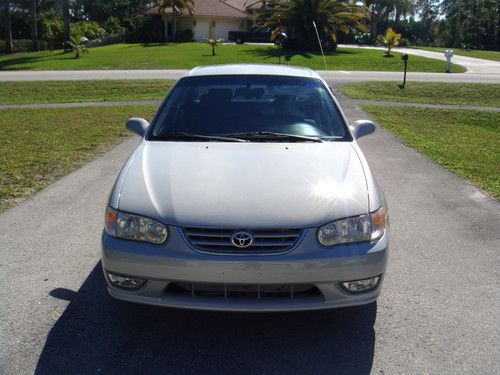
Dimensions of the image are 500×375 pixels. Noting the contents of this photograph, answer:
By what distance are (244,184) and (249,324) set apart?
3.06 feet

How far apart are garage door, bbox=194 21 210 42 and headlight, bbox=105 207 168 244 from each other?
5394 cm

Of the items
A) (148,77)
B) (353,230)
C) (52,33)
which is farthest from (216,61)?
(353,230)

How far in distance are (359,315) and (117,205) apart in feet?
5.88

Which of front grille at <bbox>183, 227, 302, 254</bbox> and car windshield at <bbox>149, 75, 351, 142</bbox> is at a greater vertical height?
car windshield at <bbox>149, 75, 351, 142</bbox>

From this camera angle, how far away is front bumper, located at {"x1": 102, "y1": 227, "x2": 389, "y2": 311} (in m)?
3.07

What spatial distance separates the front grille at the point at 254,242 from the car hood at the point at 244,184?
0.14 ft

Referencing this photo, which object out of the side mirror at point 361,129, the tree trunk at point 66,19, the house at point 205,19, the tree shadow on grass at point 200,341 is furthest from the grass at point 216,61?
the tree shadow on grass at point 200,341

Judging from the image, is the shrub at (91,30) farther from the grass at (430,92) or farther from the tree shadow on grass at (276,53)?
the grass at (430,92)

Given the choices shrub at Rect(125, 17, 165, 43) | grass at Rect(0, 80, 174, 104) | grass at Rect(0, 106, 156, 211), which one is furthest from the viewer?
shrub at Rect(125, 17, 165, 43)

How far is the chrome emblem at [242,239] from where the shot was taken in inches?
122

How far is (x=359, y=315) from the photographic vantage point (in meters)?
3.66

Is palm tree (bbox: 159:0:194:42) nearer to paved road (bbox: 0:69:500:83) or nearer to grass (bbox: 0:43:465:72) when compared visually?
grass (bbox: 0:43:465:72)

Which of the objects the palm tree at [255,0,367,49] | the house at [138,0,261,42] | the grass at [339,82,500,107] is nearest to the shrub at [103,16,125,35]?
the house at [138,0,261,42]

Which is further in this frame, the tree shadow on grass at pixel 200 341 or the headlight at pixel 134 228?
the headlight at pixel 134 228
